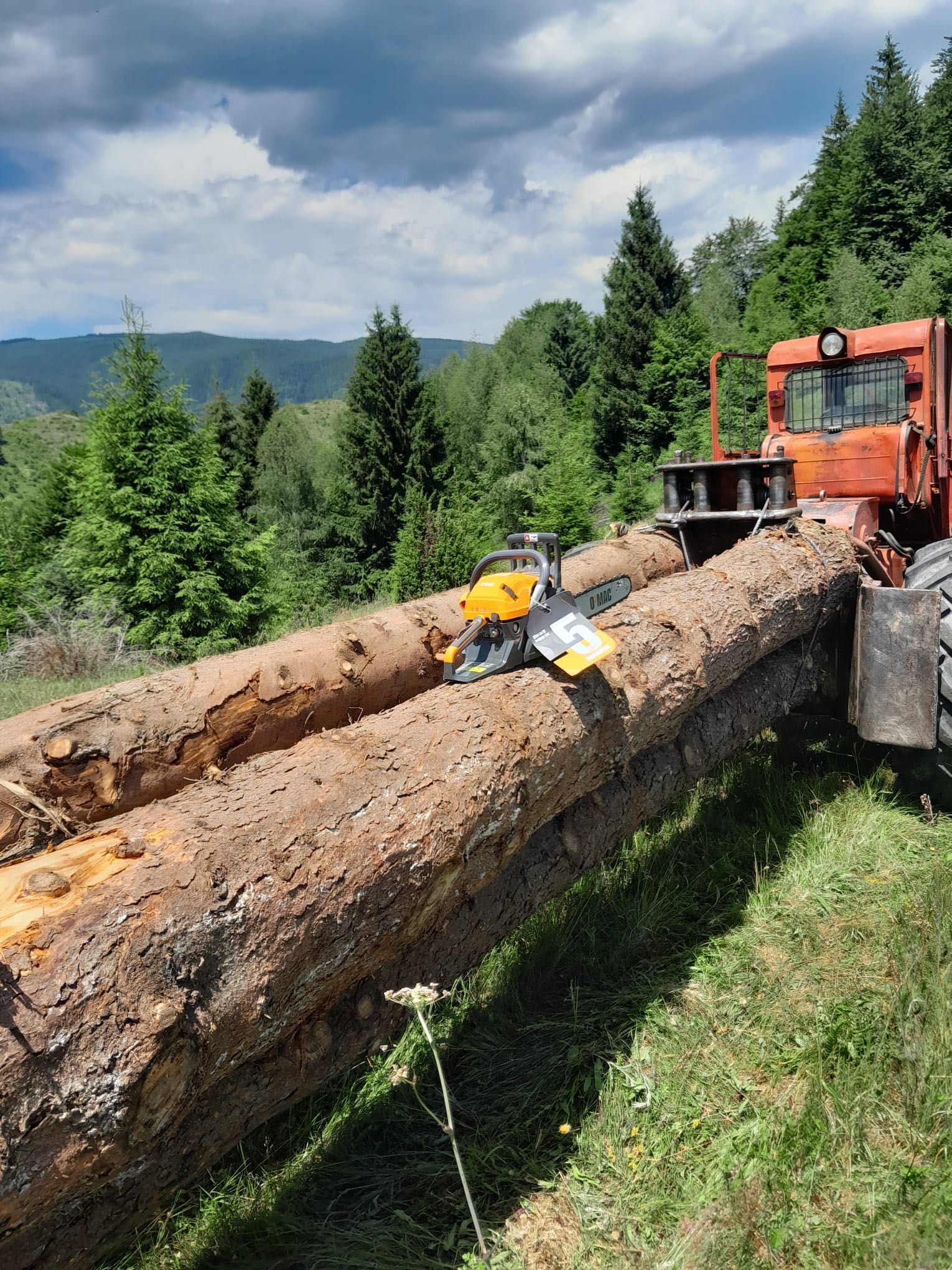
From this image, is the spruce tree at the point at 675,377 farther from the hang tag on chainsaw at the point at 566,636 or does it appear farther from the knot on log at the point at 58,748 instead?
the knot on log at the point at 58,748

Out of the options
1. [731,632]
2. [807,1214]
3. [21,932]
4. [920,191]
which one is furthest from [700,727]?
[920,191]

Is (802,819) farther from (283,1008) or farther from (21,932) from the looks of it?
(21,932)

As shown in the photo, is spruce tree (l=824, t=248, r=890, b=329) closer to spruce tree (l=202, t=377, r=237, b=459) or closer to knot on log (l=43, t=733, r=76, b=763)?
spruce tree (l=202, t=377, r=237, b=459)

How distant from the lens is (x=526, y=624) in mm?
2793

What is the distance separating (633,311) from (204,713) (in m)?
31.5

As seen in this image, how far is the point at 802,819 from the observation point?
4.10 m

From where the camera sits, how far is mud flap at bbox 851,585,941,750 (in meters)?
3.61

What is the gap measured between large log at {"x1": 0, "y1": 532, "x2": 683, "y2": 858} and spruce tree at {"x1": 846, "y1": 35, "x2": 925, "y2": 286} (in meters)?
34.1

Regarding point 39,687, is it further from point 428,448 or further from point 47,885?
point 428,448

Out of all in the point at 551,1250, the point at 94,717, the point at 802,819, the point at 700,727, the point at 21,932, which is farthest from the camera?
the point at 802,819

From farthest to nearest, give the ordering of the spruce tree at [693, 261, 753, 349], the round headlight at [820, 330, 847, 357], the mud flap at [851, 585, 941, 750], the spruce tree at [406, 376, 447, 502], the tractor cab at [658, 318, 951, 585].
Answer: the spruce tree at [693, 261, 753, 349]
the spruce tree at [406, 376, 447, 502]
the round headlight at [820, 330, 847, 357]
the tractor cab at [658, 318, 951, 585]
the mud flap at [851, 585, 941, 750]

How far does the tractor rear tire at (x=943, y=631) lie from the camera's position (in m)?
3.71

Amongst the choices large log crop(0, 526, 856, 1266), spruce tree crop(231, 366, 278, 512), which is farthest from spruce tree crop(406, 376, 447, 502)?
large log crop(0, 526, 856, 1266)

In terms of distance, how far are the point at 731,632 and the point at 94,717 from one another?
2.54 m
